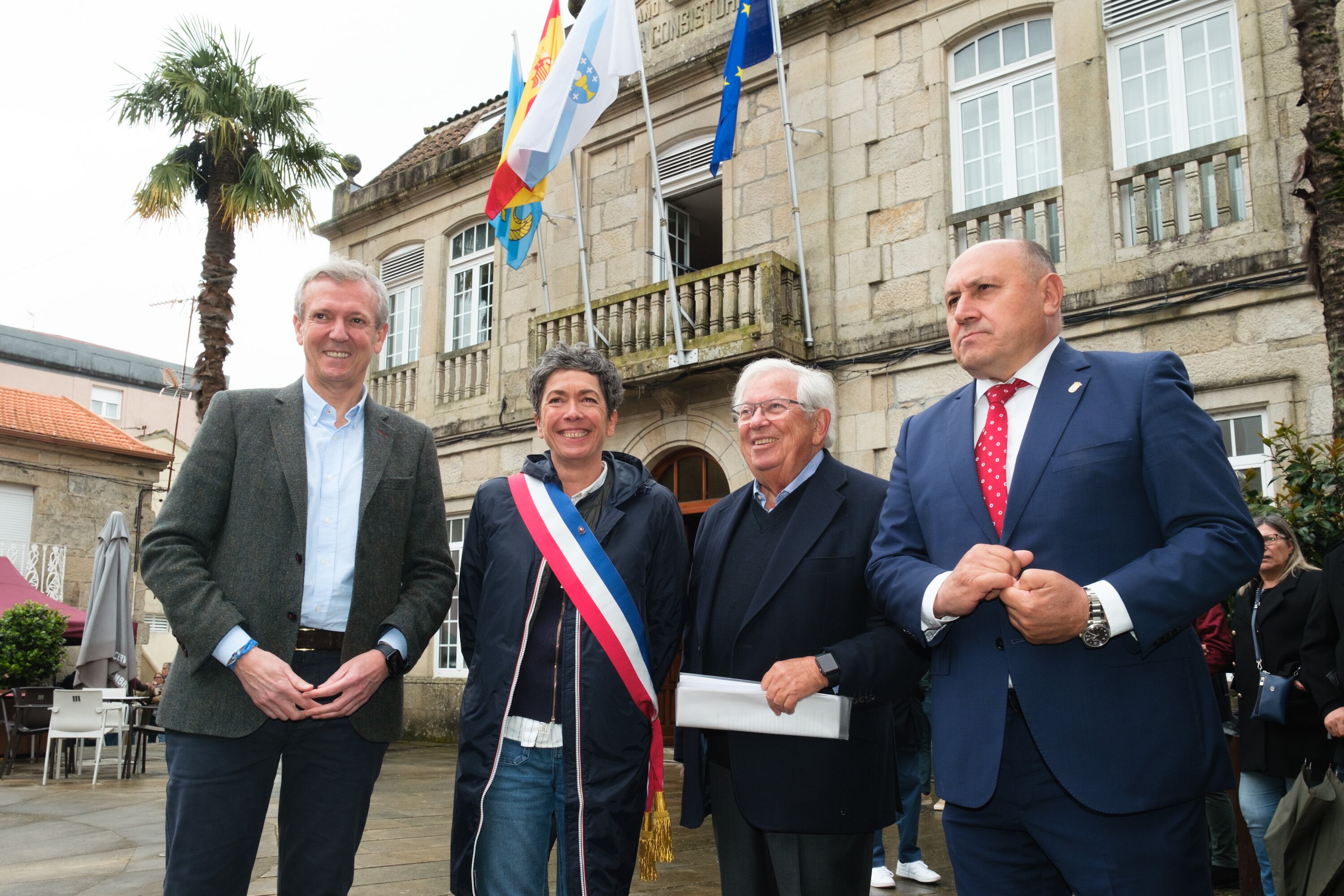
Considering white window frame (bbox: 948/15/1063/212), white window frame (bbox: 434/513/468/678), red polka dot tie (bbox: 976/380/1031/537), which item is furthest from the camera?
white window frame (bbox: 434/513/468/678)

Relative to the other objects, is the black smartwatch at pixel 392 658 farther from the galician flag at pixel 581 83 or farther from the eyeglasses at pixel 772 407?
the galician flag at pixel 581 83

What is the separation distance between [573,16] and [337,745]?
1334 cm

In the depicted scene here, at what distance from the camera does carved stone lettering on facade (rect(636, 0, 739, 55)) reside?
11.8m

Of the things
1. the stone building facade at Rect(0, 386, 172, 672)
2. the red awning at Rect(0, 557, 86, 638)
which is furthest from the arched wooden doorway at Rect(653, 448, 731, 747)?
the stone building facade at Rect(0, 386, 172, 672)

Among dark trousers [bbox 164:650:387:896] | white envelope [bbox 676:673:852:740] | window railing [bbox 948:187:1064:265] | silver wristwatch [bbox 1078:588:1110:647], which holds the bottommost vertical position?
dark trousers [bbox 164:650:387:896]

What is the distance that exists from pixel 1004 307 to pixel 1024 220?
24.7 ft

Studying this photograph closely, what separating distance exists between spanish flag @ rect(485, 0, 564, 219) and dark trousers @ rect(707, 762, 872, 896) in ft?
29.0

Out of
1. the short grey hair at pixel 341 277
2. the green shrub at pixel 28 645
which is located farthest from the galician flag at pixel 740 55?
the green shrub at pixel 28 645

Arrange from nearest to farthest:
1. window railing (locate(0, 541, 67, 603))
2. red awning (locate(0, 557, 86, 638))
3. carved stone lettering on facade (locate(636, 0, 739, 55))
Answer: carved stone lettering on facade (locate(636, 0, 739, 55)) < red awning (locate(0, 557, 86, 638)) < window railing (locate(0, 541, 67, 603))

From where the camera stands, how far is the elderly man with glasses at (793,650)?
2.57 meters

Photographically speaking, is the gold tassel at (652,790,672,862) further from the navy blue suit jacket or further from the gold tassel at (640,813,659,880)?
the navy blue suit jacket

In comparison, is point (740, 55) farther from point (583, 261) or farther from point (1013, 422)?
point (1013, 422)

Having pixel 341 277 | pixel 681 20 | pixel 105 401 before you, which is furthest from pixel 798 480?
pixel 105 401

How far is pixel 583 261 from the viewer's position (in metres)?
11.8
